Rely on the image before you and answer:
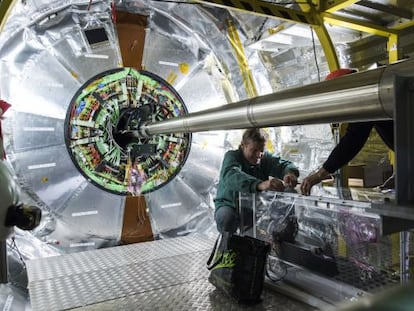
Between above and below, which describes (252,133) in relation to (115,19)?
below

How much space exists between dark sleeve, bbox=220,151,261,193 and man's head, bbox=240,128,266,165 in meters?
0.12

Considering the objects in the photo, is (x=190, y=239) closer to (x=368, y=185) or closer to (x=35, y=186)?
(x=35, y=186)

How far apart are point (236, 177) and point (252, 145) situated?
0.45 m

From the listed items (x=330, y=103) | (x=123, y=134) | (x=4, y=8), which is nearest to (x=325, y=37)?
(x=123, y=134)

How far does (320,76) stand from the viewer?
10.7 feet

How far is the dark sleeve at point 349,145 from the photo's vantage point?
215 cm

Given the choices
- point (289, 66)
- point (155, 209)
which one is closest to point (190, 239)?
point (155, 209)

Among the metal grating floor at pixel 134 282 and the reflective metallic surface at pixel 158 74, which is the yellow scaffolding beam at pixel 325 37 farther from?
the metal grating floor at pixel 134 282

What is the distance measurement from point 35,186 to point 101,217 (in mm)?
524

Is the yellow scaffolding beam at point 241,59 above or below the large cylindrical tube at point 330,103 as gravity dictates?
above

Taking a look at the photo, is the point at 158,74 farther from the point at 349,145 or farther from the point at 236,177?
the point at 349,145

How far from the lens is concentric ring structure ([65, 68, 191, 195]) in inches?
112

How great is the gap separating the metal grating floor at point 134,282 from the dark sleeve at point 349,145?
2.89 feet

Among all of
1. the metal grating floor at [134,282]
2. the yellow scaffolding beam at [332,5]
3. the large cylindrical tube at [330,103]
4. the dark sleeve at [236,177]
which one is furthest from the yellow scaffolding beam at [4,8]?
the yellow scaffolding beam at [332,5]
